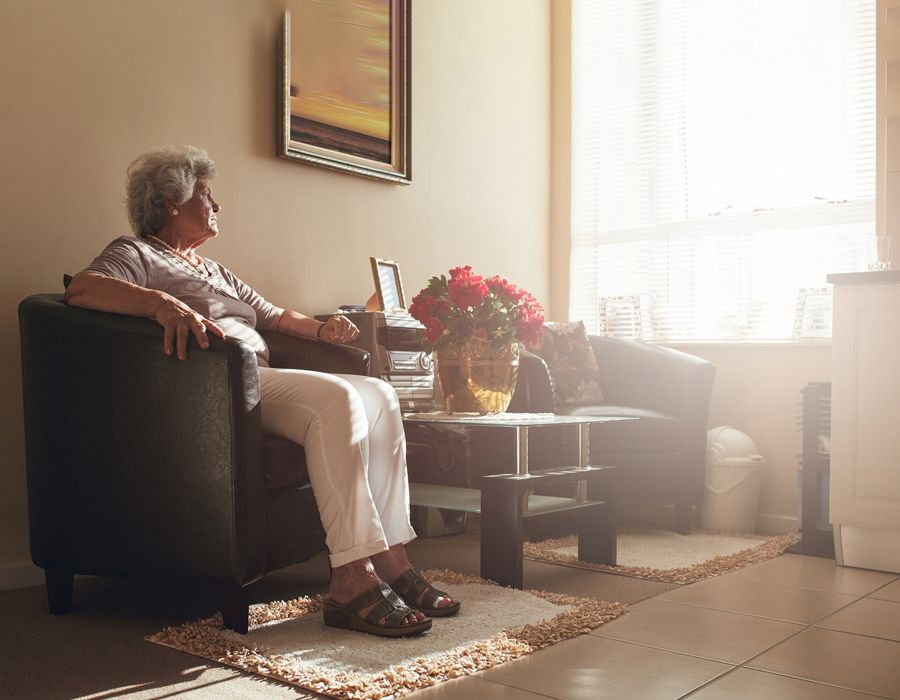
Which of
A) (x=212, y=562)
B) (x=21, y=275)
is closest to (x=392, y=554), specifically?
(x=212, y=562)

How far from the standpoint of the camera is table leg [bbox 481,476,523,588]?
8.41 ft

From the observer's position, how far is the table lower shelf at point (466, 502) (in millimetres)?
2668

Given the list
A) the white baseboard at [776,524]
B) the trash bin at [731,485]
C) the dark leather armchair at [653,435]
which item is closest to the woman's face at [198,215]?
the dark leather armchair at [653,435]

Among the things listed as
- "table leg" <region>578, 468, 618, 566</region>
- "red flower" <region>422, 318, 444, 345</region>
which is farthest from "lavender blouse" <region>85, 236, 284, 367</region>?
"table leg" <region>578, 468, 618, 566</region>

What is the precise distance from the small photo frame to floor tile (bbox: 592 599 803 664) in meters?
1.61

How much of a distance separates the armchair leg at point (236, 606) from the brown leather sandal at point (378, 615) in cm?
19

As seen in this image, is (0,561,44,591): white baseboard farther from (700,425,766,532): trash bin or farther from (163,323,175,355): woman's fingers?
(700,425,766,532): trash bin

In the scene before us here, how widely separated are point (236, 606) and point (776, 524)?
257 cm

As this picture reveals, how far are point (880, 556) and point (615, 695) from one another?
1.61 m

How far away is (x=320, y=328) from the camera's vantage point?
2.73m

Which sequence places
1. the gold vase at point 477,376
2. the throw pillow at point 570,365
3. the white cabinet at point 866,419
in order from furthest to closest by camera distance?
1. the throw pillow at point 570,365
2. the white cabinet at point 866,419
3. the gold vase at point 477,376

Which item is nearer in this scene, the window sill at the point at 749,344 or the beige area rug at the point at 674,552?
the beige area rug at the point at 674,552

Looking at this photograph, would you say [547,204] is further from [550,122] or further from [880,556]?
[880,556]

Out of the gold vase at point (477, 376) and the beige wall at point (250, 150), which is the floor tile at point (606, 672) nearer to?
the gold vase at point (477, 376)
